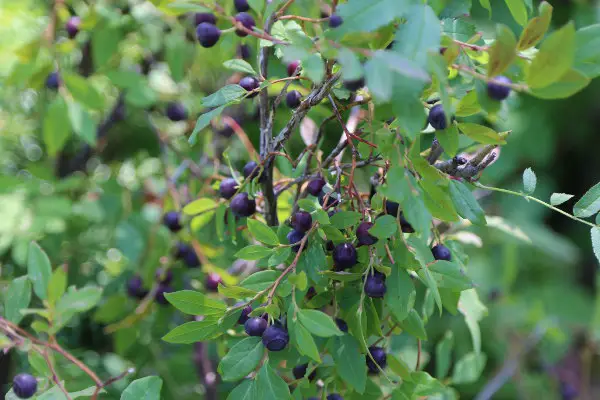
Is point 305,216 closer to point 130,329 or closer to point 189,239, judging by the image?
point 189,239

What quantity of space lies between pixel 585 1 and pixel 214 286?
1.99 meters

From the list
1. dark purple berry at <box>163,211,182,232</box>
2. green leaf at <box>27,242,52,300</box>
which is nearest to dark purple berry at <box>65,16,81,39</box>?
dark purple berry at <box>163,211,182,232</box>

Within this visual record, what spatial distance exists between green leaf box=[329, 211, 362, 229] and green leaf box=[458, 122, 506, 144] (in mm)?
122

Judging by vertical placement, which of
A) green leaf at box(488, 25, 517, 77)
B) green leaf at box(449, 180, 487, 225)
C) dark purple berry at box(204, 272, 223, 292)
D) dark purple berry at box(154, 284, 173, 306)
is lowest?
dark purple berry at box(154, 284, 173, 306)

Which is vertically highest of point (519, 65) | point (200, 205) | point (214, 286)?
point (519, 65)

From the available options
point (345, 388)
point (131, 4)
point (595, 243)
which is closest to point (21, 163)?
point (131, 4)

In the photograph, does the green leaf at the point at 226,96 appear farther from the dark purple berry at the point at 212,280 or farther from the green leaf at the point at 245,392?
the dark purple berry at the point at 212,280

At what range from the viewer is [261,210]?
82 cm

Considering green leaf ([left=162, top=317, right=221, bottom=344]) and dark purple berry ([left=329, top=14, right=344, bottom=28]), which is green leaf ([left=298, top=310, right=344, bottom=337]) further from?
dark purple berry ([left=329, top=14, right=344, bottom=28])

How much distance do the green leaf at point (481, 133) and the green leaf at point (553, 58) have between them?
4.0 inches

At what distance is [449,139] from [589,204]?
18 centimetres

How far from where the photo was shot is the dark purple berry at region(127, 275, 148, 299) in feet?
3.67

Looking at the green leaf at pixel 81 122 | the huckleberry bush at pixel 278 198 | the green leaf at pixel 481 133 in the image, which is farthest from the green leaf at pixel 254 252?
the green leaf at pixel 81 122

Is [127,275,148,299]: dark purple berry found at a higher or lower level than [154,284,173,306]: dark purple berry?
lower
